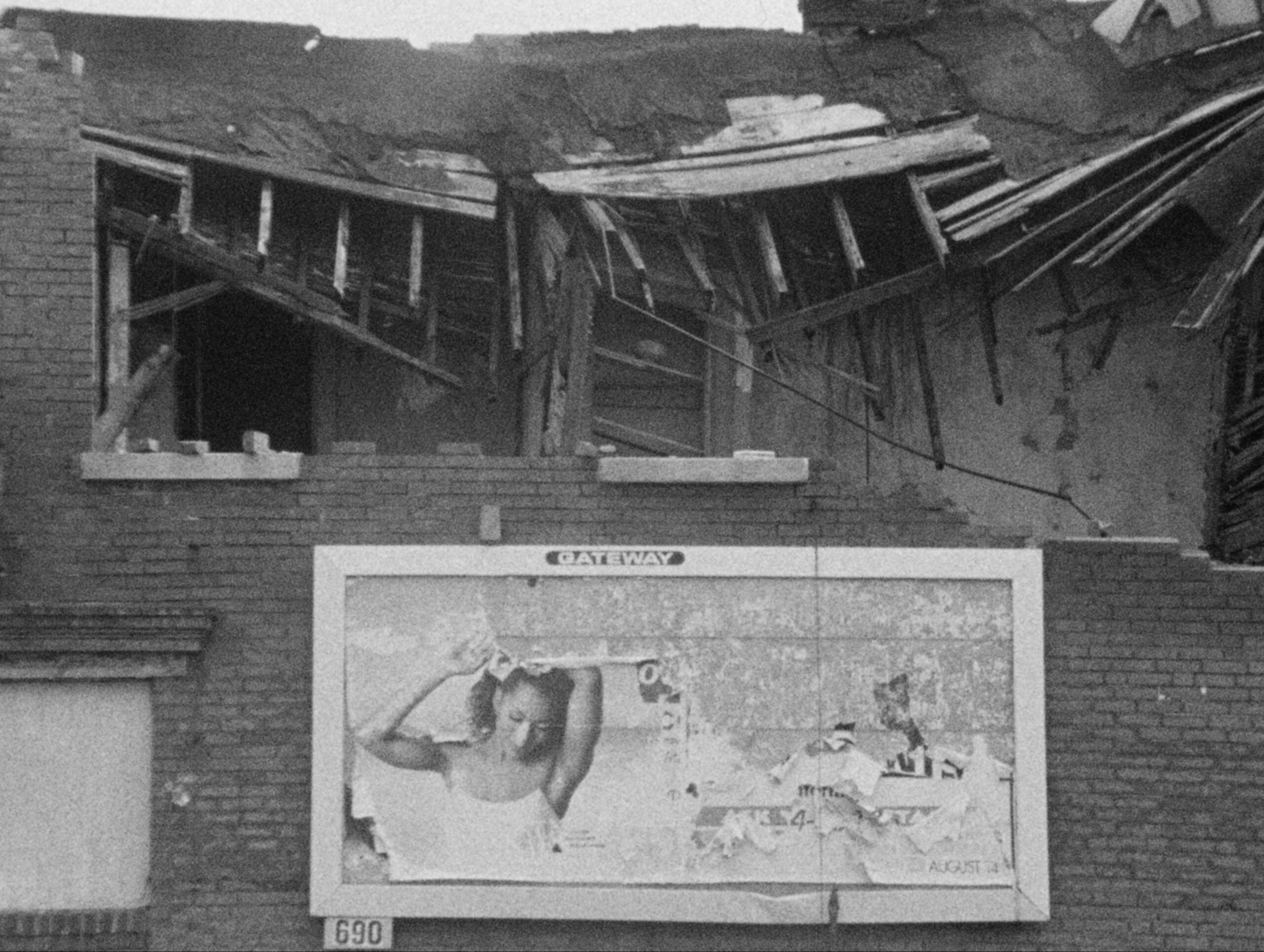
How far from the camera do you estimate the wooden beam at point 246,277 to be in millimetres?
12086

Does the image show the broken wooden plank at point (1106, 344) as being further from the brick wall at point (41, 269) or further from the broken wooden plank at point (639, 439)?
the brick wall at point (41, 269)

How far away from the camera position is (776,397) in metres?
13.3

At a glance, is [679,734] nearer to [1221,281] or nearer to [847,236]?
[847,236]

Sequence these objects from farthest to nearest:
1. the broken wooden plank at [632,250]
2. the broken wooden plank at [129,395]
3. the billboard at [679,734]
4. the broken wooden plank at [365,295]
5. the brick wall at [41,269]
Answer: the broken wooden plank at [365,295]
the broken wooden plank at [632,250]
the broken wooden plank at [129,395]
the brick wall at [41,269]
the billboard at [679,734]

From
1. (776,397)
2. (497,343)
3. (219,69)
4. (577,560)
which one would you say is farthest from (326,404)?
(577,560)

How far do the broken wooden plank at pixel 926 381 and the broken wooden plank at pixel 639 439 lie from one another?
5.21ft

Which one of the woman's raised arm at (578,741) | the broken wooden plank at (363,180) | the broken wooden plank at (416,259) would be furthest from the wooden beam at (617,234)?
the woman's raised arm at (578,741)

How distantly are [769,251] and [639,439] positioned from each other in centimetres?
159

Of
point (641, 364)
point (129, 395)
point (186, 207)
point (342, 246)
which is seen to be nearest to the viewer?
point (129, 395)

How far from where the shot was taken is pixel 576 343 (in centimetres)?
1243

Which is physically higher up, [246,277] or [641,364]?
[246,277]

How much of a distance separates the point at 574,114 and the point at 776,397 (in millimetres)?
2444

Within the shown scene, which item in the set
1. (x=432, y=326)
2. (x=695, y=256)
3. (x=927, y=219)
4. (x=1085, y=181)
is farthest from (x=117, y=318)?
(x=1085, y=181)

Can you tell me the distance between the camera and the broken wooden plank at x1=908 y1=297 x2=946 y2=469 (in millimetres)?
13023
